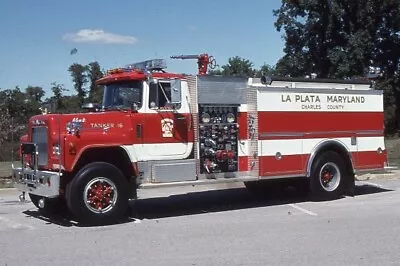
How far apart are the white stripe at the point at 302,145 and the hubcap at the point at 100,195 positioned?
3144mm

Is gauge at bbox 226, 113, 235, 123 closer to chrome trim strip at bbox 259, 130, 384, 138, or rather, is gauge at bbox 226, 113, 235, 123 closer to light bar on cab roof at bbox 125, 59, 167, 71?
chrome trim strip at bbox 259, 130, 384, 138

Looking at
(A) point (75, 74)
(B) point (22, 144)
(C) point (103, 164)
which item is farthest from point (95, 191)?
(A) point (75, 74)

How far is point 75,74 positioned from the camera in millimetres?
50906

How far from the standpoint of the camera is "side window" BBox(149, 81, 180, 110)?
10.8 meters

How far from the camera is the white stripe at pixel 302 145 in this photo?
11984 millimetres

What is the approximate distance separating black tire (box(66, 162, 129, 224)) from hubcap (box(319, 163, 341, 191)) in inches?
177

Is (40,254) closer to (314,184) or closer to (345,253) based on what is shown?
(345,253)

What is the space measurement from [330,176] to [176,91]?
4.26 meters

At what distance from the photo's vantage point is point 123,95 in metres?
11.1

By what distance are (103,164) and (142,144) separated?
0.80 metres

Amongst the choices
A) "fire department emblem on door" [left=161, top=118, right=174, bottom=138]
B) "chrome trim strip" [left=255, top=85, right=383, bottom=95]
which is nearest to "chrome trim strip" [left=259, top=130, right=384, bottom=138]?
"chrome trim strip" [left=255, top=85, right=383, bottom=95]

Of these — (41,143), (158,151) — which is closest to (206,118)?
(158,151)

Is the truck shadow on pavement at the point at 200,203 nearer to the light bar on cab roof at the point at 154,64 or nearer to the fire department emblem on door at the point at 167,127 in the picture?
the fire department emblem on door at the point at 167,127

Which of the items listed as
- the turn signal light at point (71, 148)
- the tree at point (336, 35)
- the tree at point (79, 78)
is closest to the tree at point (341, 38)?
the tree at point (336, 35)
